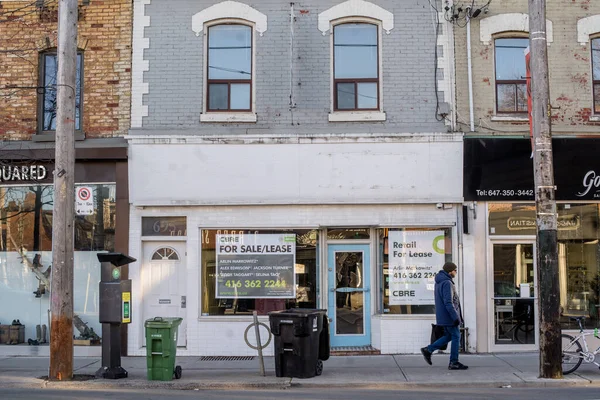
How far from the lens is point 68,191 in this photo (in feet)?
37.1

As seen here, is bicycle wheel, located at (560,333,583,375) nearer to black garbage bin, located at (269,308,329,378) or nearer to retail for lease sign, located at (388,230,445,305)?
retail for lease sign, located at (388,230,445,305)

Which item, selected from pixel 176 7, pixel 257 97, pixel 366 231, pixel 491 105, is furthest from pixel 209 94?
pixel 491 105

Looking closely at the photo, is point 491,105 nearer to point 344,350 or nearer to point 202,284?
point 344,350

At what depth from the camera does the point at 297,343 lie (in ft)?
36.4

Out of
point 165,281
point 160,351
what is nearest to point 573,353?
point 160,351

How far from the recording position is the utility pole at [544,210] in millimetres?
10820

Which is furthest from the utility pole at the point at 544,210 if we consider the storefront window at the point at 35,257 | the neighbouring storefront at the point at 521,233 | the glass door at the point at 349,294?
the storefront window at the point at 35,257

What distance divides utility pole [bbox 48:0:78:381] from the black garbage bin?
3181 mm

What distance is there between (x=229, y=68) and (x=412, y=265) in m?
5.33

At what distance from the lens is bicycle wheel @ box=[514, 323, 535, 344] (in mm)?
13914

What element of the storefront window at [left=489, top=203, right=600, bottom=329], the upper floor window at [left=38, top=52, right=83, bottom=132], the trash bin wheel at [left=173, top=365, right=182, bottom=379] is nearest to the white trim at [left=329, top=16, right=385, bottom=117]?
the storefront window at [left=489, top=203, right=600, bottom=329]

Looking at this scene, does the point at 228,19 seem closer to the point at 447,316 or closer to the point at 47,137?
the point at 47,137

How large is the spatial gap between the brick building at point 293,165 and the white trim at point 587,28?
8.28ft

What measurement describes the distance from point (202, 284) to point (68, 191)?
380 cm
